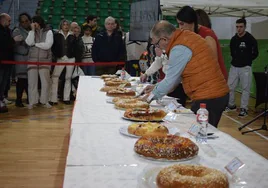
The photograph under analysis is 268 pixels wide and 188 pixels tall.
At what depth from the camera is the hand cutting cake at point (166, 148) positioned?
1.46m

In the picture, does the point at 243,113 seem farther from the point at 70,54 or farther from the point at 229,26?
the point at 229,26

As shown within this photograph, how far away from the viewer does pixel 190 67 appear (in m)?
2.33

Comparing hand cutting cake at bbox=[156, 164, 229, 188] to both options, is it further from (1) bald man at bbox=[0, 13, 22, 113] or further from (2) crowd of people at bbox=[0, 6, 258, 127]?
(1) bald man at bbox=[0, 13, 22, 113]

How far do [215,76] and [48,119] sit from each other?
3746 millimetres

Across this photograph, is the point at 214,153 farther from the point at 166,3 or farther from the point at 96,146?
the point at 166,3

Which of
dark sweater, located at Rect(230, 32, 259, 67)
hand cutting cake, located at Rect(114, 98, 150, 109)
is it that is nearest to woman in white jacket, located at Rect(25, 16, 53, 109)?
dark sweater, located at Rect(230, 32, 259, 67)

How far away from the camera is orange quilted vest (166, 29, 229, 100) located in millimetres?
2270

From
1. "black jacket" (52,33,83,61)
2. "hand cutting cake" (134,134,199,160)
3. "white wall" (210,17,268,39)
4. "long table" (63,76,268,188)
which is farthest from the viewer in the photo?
"white wall" (210,17,268,39)

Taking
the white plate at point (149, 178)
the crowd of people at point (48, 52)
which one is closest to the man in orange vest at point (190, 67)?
the white plate at point (149, 178)

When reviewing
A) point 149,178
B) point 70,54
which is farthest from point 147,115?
point 70,54

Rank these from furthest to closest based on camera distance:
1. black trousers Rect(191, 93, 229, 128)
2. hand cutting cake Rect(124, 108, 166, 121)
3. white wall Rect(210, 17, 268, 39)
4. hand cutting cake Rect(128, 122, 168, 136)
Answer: white wall Rect(210, 17, 268, 39)
black trousers Rect(191, 93, 229, 128)
hand cutting cake Rect(124, 108, 166, 121)
hand cutting cake Rect(128, 122, 168, 136)

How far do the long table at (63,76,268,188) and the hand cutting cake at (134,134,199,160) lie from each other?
29 millimetres

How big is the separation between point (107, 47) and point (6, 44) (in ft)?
5.16

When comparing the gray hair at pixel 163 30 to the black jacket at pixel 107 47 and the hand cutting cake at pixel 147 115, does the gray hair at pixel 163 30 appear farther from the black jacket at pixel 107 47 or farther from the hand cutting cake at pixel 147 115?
the black jacket at pixel 107 47
